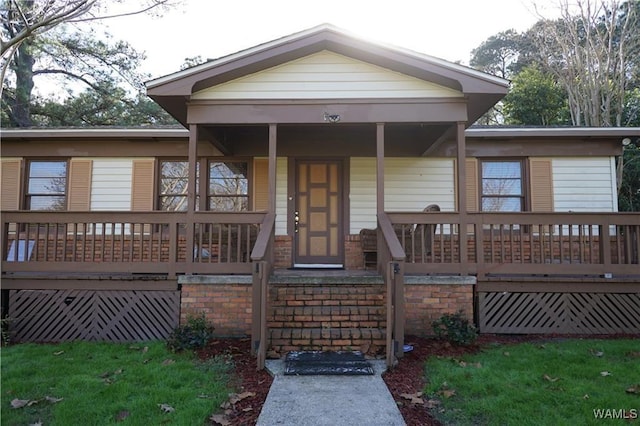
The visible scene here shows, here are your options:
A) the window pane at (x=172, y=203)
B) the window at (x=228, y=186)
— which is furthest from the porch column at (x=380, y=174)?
the window pane at (x=172, y=203)

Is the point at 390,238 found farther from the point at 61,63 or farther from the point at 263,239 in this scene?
the point at 61,63

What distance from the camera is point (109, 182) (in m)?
8.31

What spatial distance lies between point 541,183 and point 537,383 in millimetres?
5269

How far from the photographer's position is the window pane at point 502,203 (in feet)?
26.9

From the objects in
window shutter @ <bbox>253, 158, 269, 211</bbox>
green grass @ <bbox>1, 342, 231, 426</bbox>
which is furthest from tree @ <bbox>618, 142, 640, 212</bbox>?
green grass @ <bbox>1, 342, 231, 426</bbox>

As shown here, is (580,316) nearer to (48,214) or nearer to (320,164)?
(320,164)

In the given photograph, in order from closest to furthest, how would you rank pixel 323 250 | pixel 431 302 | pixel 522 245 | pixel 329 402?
pixel 329 402, pixel 431 302, pixel 522 245, pixel 323 250

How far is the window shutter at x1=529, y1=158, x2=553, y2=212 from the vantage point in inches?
316

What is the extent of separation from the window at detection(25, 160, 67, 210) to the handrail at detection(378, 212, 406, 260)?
672 centimetres

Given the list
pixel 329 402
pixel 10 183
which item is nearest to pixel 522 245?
pixel 329 402

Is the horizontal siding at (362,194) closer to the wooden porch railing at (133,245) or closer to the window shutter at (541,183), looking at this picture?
the wooden porch railing at (133,245)

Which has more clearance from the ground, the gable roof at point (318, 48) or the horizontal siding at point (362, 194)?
the gable roof at point (318, 48)

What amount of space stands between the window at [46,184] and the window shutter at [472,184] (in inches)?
324

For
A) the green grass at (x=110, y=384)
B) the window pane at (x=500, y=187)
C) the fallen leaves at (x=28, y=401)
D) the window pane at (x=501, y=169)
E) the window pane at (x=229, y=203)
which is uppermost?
the window pane at (x=501, y=169)
